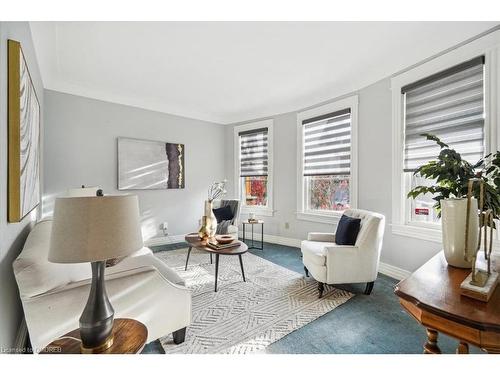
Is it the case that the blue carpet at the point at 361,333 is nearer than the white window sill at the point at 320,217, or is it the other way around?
the blue carpet at the point at 361,333

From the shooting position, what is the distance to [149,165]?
4.12 m

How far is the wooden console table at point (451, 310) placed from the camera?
79 centimetres

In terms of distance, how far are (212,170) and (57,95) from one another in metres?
2.71

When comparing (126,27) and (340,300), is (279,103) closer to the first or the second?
(126,27)

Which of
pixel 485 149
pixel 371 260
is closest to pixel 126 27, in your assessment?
pixel 371 260

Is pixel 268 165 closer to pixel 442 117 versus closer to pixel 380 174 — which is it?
pixel 380 174

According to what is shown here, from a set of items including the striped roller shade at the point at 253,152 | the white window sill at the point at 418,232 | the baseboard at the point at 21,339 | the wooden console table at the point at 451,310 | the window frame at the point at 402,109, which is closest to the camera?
the wooden console table at the point at 451,310

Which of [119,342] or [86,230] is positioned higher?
[86,230]

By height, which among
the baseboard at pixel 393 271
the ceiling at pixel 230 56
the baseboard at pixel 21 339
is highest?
the ceiling at pixel 230 56

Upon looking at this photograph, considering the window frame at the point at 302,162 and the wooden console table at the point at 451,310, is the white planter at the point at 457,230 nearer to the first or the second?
the wooden console table at the point at 451,310

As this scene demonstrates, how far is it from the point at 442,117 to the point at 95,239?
121 inches

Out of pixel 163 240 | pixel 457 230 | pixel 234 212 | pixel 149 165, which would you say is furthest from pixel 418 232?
pixel 149 165

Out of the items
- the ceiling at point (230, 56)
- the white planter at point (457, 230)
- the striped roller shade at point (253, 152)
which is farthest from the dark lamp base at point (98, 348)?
the striped roller shade at point (253, 152)

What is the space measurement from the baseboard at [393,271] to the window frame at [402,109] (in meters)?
0.43
